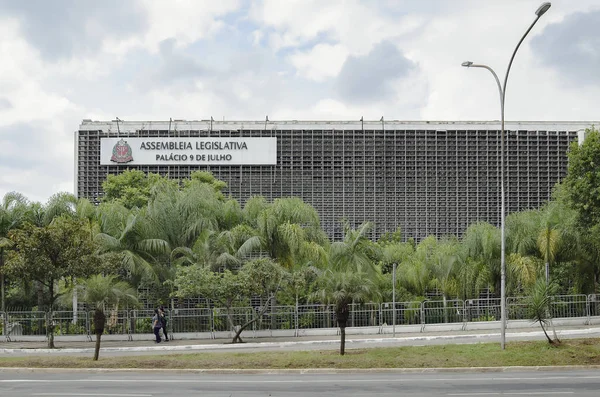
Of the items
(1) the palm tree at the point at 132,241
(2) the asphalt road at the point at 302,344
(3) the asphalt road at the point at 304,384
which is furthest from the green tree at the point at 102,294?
(3) the asphalt road at the point at 304,384

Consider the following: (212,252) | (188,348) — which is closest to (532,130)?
(212,252)

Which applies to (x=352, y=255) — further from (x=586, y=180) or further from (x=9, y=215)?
(x=9, y=215)

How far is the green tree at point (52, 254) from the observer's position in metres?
29.5

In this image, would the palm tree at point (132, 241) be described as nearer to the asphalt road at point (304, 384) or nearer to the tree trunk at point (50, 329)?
the tree trunk at point (50, 329)

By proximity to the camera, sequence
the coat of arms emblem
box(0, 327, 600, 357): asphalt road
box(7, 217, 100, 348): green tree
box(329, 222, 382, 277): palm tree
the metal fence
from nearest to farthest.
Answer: box(0, 327, 600, 357): asphalt road < box(7, 217, 100, 348): green tree < the metal fence < box(329, 222, 382, 277): palm tree < the coat of arms emblem

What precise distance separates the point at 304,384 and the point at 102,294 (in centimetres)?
1175

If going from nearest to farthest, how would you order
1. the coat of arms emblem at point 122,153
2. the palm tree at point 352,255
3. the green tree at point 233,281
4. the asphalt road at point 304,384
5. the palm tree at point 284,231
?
the asphalt road at point 304,384
the green tree at point 233,281
the palm tree at point 284,231
the palm tree at point 352,255
the coat of arms emblem at point 122,153

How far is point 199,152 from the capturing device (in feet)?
203

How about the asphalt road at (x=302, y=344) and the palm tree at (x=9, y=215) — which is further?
the palm tree at (x=9, y=215)

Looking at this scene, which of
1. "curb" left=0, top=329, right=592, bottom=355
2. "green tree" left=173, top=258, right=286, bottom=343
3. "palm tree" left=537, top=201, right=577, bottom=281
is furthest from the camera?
"palm tree" left=537, top=201, right=577, bottom=281

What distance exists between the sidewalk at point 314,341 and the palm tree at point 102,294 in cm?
184

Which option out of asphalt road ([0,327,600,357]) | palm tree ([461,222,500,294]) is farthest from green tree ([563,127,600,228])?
palm tree ([461,222,500,294])

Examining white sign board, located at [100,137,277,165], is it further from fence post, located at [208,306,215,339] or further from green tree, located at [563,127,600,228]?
green tree, located at [563,127,600,228]

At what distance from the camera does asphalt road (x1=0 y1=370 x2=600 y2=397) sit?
54.6 ft
